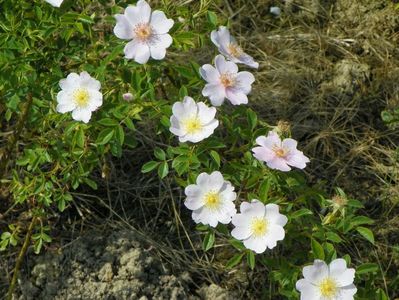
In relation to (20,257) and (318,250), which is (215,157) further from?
(20,257)

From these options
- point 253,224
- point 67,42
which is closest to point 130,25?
point 67,42

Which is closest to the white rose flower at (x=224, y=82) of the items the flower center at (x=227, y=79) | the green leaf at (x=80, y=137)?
the flower center at (x=227, y=79)

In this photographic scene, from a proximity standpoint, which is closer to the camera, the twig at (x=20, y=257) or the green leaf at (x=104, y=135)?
the green leaf at (x=104, y=135)

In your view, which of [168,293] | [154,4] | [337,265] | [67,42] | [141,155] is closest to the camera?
[337,265]

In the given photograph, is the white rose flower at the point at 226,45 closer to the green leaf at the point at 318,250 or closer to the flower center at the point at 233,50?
the flower center at the point at 233,50

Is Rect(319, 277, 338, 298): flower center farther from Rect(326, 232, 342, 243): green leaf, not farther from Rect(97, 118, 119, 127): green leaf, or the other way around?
Rect(97, 118, 119, 127): green leaf

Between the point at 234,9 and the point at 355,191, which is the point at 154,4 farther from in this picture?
the point at 355,191

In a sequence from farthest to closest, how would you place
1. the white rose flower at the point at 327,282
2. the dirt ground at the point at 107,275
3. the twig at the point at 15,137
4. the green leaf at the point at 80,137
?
the dirt ground at the point at 107,275, the twig at the point at 15,137, the green leaf at the point at 80,137, the white rose flower at the point at 327,282
